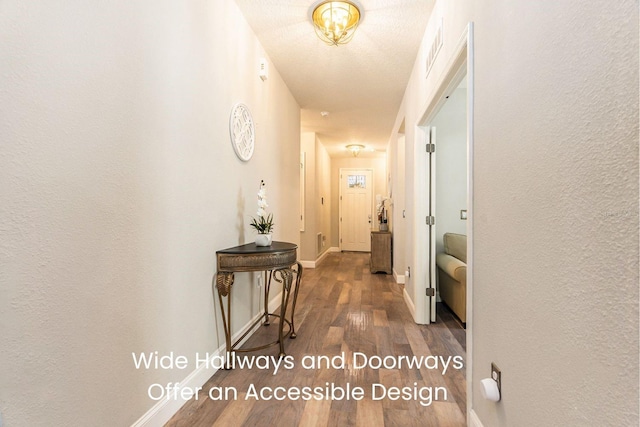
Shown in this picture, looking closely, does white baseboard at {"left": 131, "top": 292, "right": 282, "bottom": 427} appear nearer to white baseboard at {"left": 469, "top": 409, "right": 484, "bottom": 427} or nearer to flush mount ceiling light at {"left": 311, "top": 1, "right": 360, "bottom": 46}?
white baseboard at {"left": 469, "top": 409, "right": 484, "bottom": 427}

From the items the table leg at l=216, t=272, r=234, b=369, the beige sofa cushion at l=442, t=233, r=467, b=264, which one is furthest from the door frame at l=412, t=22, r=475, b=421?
the table leg at l=216, t=272, r=234, b=369

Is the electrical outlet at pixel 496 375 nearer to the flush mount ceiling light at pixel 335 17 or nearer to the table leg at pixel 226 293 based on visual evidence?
the table leg at pixel 226 293

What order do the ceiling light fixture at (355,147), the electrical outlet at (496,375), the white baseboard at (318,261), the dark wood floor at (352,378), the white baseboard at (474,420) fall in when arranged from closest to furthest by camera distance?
the electrical outlet at (496,375) → the white baseboard at (474,420) → the dark wood floor at (352,378) → the white baseboard at (318,261) → the ceiling light fixture at (355,147)

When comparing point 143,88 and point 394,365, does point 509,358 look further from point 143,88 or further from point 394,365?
point 143,88

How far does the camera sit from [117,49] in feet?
3.94

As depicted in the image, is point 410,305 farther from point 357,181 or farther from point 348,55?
point 357,181

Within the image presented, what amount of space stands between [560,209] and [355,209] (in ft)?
24.1

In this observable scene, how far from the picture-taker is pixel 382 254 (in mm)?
5367

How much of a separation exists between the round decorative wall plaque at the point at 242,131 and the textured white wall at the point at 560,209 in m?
1.63

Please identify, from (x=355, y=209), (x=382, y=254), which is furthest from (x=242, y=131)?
(x=355, y=209)

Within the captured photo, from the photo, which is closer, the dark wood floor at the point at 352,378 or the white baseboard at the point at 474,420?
the white baseboard at the point at 474,420

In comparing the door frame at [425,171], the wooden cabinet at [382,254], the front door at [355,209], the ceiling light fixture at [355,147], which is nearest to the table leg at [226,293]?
the door frame at [425,171]

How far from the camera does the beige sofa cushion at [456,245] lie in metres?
3.24

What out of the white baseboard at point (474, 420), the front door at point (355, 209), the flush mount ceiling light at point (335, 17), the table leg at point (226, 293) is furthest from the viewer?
the front door at point (355, 209)
